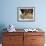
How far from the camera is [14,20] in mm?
4680

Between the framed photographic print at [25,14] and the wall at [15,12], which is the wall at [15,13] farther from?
the framed photographic print at [25,14]

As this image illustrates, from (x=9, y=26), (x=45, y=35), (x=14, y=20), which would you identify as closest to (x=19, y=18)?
(x=14, y=20)

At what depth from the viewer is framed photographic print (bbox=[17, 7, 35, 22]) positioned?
4.63 metres

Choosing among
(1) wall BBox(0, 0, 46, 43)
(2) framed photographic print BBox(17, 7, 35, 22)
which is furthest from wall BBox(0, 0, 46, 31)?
(2) framed photographic print BBox(17, 7, 35, 22)

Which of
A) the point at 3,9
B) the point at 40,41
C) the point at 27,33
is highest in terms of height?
the point at 3,9

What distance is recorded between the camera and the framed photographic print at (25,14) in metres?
4.63

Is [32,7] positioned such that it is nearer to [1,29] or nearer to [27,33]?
[27,33]

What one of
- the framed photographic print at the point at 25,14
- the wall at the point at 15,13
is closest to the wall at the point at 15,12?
the wall at the point at 15,13

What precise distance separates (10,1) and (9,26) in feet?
2.93

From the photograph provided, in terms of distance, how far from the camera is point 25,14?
467 centimetres

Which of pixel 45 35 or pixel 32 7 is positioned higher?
pixel 32 7

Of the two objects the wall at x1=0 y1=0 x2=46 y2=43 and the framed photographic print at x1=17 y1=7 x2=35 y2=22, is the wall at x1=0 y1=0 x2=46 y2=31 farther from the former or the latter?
the framed photographic print at x1=17 y1=7 x2=35 y2=22

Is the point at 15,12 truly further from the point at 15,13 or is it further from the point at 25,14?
the point at 25,14

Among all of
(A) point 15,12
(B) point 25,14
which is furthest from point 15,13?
(B) point 25,14
